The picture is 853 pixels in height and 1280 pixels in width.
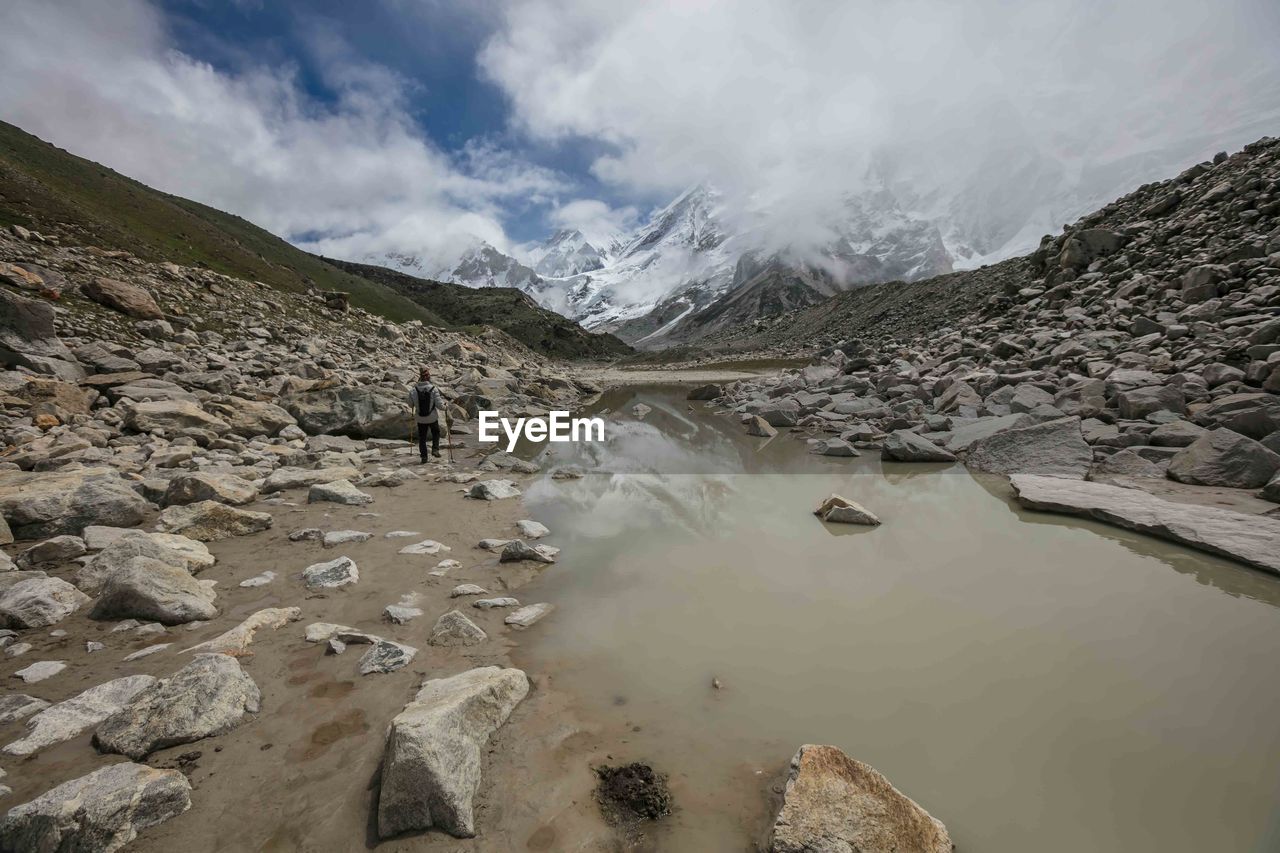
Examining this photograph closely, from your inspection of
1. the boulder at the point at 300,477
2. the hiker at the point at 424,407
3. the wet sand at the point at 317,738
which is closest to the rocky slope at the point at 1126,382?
the wet sand at the point at 317,738

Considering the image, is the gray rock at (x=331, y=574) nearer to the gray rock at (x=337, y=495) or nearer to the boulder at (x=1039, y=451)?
the gray rock at (x=337, y=495)

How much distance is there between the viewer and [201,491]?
7.49 m

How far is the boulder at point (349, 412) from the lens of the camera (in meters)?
14.2

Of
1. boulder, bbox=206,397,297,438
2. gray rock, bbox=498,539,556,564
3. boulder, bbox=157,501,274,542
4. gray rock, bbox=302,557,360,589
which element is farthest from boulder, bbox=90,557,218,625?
boulder, bbox=206,397,297,438

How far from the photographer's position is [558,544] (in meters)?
7.72

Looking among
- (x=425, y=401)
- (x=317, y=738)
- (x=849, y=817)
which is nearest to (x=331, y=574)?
(x=317, y=738)

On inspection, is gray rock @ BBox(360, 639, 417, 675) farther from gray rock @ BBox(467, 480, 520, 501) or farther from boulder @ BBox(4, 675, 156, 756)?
gray rock @ BBox(467, 480, 520, 501)

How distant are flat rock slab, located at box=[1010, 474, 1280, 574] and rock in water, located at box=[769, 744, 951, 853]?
633cm

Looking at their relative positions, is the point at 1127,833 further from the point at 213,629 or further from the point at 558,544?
the point at 213,629

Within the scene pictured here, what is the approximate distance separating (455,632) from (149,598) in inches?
109

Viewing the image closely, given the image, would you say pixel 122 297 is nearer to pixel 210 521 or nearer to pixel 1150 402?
pixel 210 521

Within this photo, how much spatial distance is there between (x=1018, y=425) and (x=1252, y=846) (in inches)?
409

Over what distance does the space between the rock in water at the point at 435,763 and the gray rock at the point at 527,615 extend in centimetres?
160

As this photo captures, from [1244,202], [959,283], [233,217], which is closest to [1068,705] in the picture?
[1244,202]
